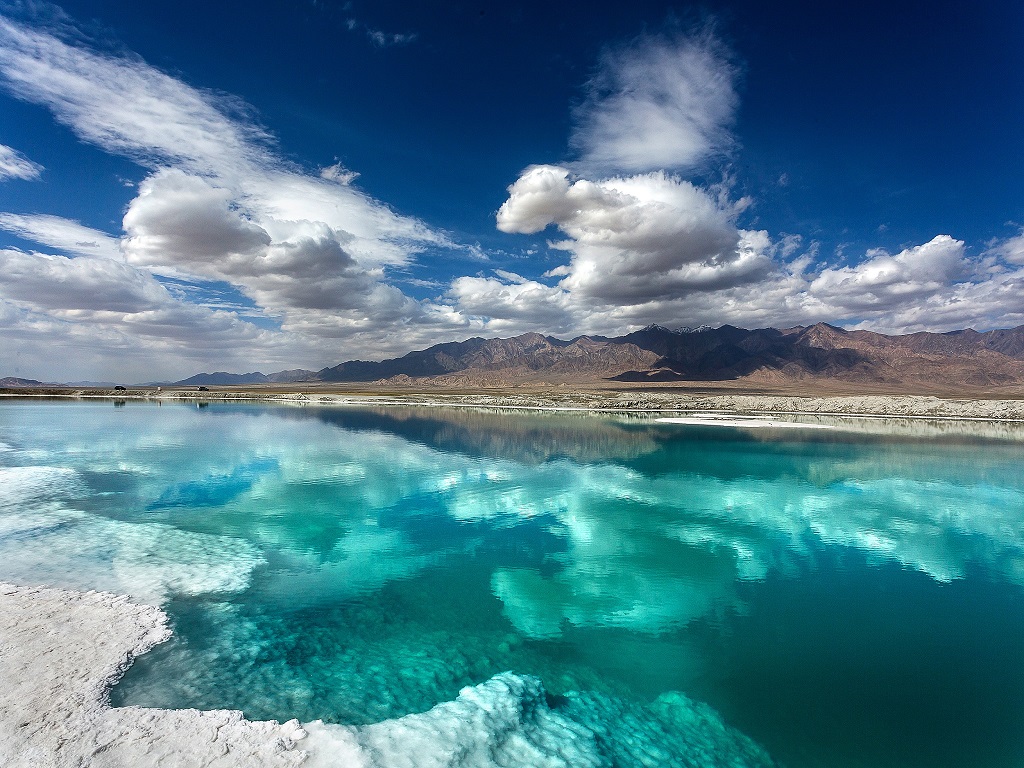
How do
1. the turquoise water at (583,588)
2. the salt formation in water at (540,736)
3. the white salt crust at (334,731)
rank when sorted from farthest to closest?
the turquoise water at (583,588) < the salt formation in water at (540,736) < the white salt crust at (334,731)

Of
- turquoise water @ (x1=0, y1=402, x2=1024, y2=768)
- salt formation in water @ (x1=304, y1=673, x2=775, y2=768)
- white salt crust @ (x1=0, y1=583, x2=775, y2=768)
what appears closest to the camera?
white salt crust @ (x1=0, y1=583, x2=775, y2=768)

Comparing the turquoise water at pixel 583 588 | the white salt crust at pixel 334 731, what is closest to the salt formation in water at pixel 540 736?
the white salt crust at pixel 334 731

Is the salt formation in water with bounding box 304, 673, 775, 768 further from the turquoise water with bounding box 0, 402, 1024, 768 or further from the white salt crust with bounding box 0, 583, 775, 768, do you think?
the turquoise water with bounding box 0, 402, 1024, 768

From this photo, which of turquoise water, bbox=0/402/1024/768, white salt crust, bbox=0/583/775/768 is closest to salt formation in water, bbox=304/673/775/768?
white salt crust, bbox=0/583/775/768

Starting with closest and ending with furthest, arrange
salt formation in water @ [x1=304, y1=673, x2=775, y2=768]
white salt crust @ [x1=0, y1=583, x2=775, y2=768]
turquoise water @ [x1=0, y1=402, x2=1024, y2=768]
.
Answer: white salt crust @ [x1=0, y1=583, x2=775, y2=768] < salt formation in water @ [x1=304, y1=673, x2=775, y2=768] < turquoise water @ [x1=0, y1=402, x2=1024, y2=768]

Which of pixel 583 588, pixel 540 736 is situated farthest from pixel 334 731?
pixel 583 588

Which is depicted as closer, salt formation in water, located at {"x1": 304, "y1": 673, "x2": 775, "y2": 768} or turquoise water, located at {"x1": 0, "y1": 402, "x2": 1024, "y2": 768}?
salt formation in water, located at {"x1": 304, "y1": 673, "x2": 775, "y2": 768}

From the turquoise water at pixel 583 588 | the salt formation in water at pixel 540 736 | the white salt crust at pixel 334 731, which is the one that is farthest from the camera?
the turquoise water at pixel 583 588

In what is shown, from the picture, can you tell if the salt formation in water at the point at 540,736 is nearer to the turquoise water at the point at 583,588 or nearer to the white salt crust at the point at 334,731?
the white salt crust at the point at 334,731
